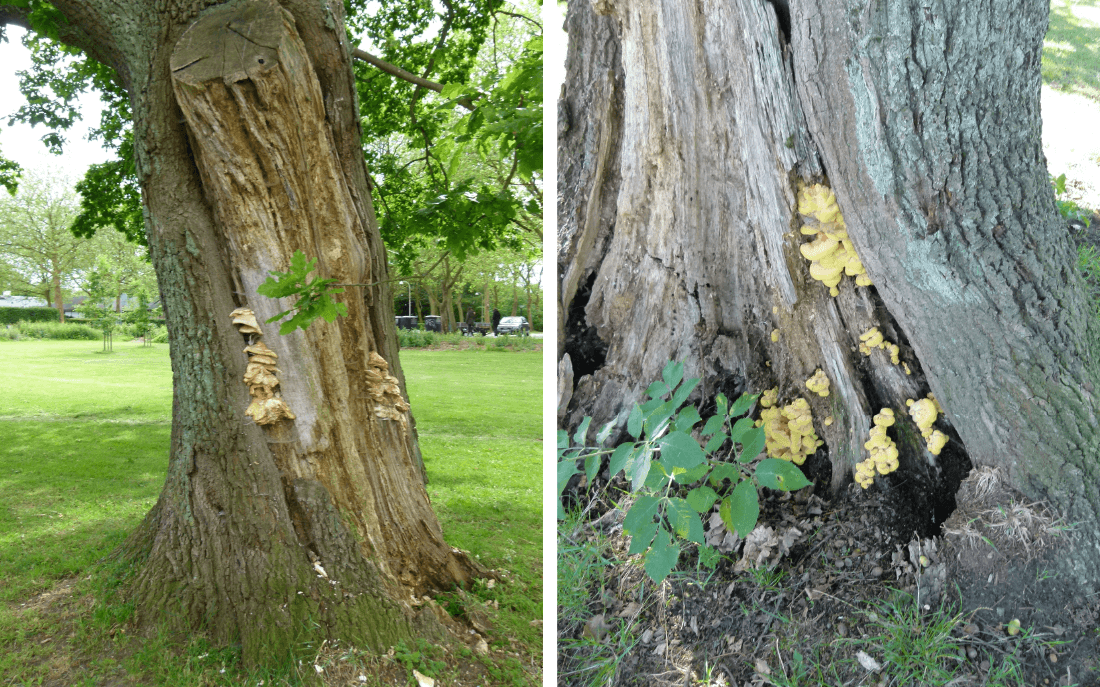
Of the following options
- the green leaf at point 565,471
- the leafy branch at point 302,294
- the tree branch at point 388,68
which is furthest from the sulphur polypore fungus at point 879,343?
the tree branch at point 388,68

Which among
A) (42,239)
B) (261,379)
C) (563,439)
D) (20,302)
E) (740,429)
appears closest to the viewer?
(740,429)

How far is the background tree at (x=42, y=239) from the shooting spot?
6.88m

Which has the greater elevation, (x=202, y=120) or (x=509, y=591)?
(x=202, y=120)

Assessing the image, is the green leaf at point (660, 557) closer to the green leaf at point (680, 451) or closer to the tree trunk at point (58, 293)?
the green leaf at point (680, 451)

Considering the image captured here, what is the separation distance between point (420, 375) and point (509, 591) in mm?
7478

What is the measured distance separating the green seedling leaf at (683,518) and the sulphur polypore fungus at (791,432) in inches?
16.0

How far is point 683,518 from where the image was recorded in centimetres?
121

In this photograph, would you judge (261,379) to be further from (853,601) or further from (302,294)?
(853,601)

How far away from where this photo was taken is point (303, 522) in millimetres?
1741

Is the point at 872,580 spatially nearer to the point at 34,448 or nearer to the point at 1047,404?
the point at 1047,404

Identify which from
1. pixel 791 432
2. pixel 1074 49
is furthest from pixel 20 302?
pixel 1074 49

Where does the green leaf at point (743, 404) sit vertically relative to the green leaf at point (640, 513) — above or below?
above

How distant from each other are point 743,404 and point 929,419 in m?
0.43

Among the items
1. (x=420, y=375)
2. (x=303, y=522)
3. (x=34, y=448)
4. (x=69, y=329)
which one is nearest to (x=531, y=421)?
(x=420, y=375)
